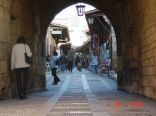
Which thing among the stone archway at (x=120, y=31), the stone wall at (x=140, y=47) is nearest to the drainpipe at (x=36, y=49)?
the stone archway at (x=120, y=31)

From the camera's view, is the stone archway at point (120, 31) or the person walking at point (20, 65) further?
the person walking at point (20, 65)

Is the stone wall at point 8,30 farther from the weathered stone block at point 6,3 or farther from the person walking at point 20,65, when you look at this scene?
the person walking at point 20,65

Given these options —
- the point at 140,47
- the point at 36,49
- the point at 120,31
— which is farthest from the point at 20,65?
the point at 120,31

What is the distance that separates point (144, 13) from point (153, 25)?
4.82ft

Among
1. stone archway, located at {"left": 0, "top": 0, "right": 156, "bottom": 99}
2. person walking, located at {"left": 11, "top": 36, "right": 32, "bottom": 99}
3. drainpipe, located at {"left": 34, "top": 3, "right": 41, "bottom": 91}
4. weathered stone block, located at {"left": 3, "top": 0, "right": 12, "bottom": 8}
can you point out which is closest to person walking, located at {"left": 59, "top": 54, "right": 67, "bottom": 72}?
stone archway, located at {"left": 0, "top": 0, "right": 156, "bottom": 99}

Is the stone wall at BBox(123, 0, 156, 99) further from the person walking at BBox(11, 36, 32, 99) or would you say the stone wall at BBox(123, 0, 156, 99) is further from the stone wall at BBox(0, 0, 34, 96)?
the stone wall at BBox(0, 0, 34, 96)

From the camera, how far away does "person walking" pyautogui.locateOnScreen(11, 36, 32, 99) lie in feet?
37.5

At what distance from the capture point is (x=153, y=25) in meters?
10.6

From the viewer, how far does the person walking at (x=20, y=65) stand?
11.4 meters

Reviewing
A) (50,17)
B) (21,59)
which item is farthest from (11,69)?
(50,17)

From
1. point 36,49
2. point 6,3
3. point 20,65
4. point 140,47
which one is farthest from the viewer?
point 36,49

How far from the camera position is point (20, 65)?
1152 cm

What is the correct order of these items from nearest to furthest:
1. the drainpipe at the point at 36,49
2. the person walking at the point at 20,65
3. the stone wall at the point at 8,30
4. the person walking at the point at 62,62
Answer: the stone wall at the point at 8,30 < the person walking at the point at 20,65 < the drainpipe at the point at 36,49 < the person walking at the point at 62,62

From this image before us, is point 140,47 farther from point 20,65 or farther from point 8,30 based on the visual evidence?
point 8,30
